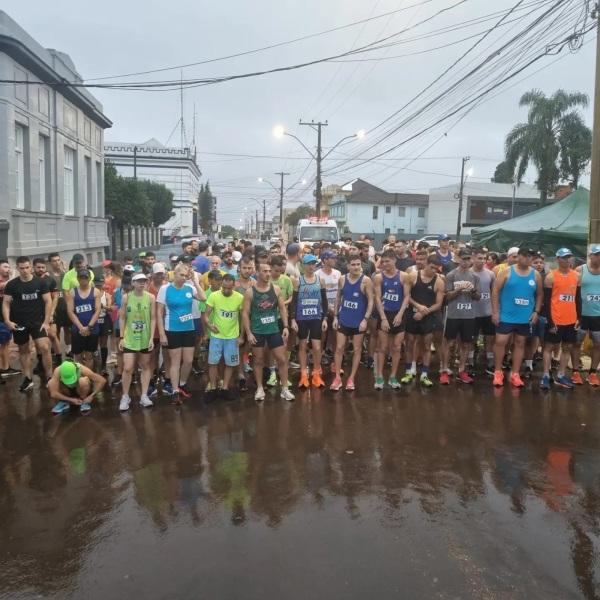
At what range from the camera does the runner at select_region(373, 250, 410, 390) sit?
7.28 metres

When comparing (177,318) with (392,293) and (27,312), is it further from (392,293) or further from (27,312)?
(392,293)

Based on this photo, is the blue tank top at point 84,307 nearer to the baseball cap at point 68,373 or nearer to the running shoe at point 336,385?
the baseball cap at point 68,373

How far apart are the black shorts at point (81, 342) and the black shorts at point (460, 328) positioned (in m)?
4.96

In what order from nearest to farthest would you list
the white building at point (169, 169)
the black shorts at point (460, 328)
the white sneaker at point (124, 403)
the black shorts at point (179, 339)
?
1. the white sneaker at point (124, 403)
2. the black shorts at point (179, 339)
3. the black shorts at point (460, 328)
4. the white building at point (169, 169)

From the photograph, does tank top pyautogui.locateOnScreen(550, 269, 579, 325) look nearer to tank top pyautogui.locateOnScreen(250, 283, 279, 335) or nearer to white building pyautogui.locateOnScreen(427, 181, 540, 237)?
tank top pyautogui.locateOnScreen(250, 283, 279, 335)

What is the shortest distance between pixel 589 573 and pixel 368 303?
4.24m

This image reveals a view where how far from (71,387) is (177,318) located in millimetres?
1468

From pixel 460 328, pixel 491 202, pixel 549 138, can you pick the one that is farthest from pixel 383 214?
pixel 460 328

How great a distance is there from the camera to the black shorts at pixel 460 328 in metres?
7.54

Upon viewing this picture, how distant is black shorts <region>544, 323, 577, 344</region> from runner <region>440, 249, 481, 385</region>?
1035 millimetres

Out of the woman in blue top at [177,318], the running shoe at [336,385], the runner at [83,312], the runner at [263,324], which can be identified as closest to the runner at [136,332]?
the woman in blue top at [177,318]

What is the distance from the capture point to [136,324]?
6492 millimetres

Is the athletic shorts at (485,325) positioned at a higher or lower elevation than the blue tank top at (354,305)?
lower

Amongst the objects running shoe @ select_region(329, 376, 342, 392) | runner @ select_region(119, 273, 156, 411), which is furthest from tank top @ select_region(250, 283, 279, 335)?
runner @ select_region(119, 273, 156, 411)
